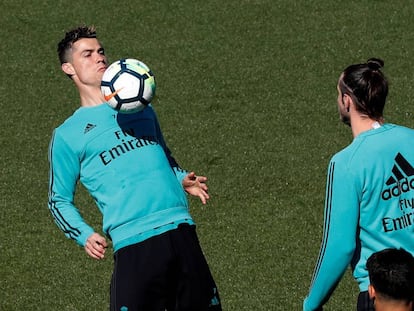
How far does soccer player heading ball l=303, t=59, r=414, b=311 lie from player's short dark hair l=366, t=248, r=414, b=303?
1.82 feet

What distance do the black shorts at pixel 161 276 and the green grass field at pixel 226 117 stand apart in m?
2.37

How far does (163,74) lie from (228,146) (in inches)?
85.6

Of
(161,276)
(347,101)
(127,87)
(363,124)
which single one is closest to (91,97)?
(127,87)

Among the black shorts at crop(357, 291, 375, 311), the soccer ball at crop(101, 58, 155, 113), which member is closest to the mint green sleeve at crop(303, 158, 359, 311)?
the black shorts at crop(357, 291, 375, 311)

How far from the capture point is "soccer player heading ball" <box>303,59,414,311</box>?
6066 mm

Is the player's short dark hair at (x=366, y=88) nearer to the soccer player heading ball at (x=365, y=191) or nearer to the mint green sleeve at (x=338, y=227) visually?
the soccer player heading ball at (x=365, y=191)

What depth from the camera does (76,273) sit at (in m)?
10.1

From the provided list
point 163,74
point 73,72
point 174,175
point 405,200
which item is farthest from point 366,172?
point 163,74

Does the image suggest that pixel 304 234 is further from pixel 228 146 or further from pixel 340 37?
pixel 340 37

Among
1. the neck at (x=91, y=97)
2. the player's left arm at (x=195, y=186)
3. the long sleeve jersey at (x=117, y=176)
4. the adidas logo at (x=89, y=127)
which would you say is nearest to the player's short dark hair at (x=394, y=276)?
the long sleeve jersey at (x=117, y=176)

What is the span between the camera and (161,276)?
6.92 metres

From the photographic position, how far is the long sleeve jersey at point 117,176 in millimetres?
7016

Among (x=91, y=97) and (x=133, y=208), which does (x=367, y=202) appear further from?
(x=91, y=97)

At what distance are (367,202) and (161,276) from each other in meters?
1.60
